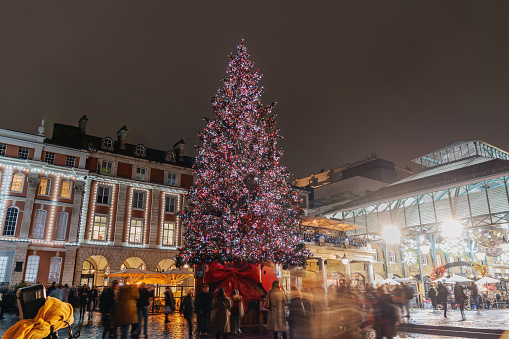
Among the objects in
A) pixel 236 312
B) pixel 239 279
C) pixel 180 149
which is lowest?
pixel 236 312

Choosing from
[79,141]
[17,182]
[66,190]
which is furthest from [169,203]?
[17,182]

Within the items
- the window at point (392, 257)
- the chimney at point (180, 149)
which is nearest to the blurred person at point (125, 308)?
the chimney at point (180, 149)

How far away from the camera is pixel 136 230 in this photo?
1454 inches

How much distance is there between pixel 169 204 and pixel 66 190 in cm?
1005

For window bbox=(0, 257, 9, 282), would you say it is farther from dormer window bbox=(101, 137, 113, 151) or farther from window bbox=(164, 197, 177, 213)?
window bbox=(164, 197, 177, 213)

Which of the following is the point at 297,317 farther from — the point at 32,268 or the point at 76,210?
the point at 76,210

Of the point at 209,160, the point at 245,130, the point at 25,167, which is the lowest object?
the point at 209,160

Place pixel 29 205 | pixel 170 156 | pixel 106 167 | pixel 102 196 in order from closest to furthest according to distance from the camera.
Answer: pixel 29 205 < pixel 102 196 < pixel 106 167 < pixel 170 156

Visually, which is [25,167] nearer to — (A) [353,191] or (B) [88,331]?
(B) [88,331]

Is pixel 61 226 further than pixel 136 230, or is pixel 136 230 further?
pixel 136 230

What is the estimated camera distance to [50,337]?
5.72 m

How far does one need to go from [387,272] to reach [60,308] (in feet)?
126

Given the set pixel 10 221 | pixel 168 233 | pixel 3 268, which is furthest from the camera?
pixel 168 233

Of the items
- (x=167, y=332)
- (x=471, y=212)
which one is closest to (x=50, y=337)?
(x=167, y=332)
